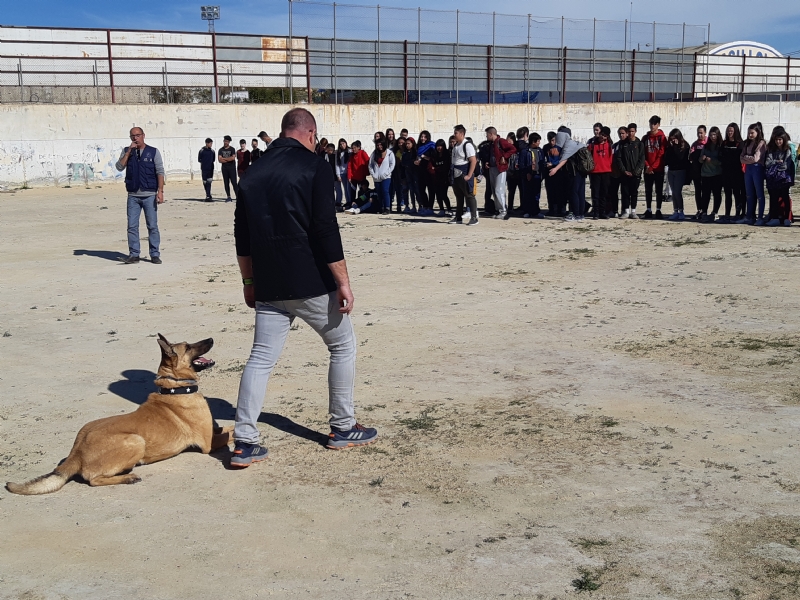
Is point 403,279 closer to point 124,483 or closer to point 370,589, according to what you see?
point 124,483

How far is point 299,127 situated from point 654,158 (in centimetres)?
1227

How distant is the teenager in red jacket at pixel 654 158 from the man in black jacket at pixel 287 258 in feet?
39.1

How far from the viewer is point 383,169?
1802 centimetres

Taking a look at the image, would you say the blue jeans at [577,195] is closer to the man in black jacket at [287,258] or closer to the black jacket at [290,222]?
the man in black jacket at [287,258]

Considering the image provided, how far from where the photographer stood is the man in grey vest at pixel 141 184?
12.0 meters

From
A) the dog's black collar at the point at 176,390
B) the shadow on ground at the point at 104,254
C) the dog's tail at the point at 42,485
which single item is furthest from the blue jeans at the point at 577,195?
the dog's tail at the point at 42,485

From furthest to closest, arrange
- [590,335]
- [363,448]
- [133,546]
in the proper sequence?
1. [590,335]
2. [363,448]
3. [133,546]

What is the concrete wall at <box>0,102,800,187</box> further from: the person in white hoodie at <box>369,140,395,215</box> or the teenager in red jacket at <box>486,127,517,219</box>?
the teenager in red jacket at <box>486,127,517,219</box>

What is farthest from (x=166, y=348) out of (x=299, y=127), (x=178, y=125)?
(x=178, y=125)

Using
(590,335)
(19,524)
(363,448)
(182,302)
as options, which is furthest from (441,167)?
(19,524)

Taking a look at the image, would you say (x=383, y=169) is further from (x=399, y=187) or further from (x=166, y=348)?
(x=166, y=348)

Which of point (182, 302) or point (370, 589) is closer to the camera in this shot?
point (370, 589)

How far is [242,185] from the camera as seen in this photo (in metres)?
4.86

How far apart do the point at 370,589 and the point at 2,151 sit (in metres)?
26.0
